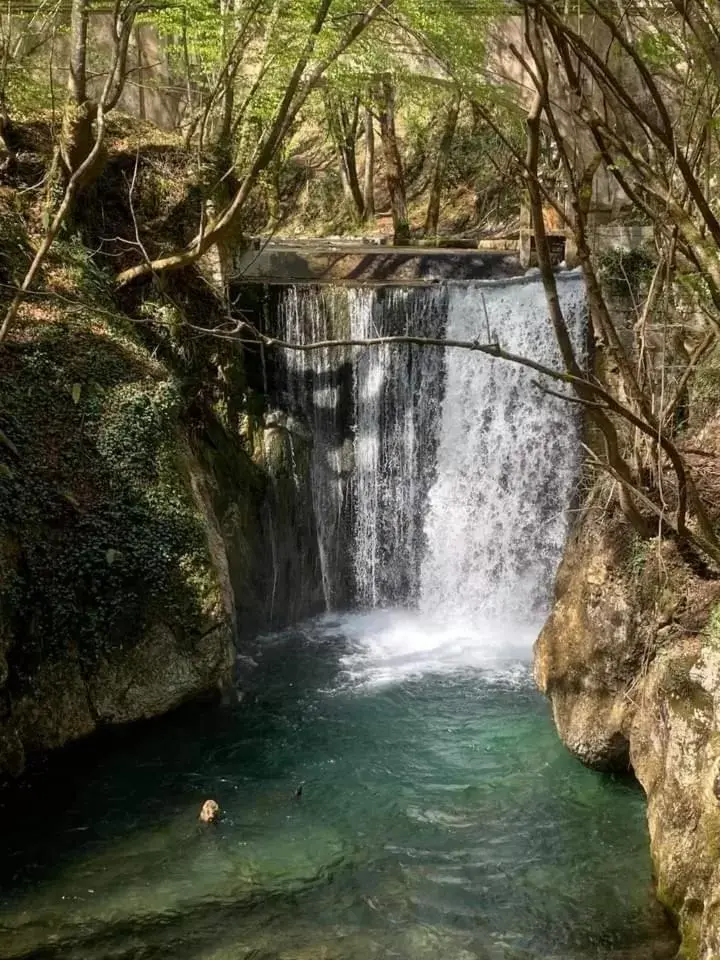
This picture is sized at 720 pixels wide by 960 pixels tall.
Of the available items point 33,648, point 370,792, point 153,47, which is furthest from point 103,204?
point 153,47

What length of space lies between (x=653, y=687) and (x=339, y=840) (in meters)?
2.50

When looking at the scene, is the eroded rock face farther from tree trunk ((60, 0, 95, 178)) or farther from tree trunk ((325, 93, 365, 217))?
tree trunk ((325, 93, 365, 217))

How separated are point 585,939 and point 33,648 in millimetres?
4634

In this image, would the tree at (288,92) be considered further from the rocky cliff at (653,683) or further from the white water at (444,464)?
the rocky cliff at (653,683)

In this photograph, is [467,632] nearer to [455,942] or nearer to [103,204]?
[455,942]

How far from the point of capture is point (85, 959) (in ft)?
16.8

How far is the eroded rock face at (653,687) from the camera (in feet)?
16.7

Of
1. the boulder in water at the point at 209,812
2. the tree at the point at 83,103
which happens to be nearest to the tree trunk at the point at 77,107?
the tree at the point at 83,103

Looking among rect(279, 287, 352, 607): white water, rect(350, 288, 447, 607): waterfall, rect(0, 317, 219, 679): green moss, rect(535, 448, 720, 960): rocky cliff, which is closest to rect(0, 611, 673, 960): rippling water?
rect(535, 448, 720, 960): rocky cliff

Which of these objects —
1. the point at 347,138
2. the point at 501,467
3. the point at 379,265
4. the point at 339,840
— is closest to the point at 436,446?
the point at 501,467

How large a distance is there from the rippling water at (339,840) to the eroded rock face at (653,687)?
1.28 ft

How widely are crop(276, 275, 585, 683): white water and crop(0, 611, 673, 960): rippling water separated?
230 cm

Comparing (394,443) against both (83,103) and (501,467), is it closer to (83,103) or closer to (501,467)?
(501,467)

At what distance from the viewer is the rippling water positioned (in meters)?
5.37
